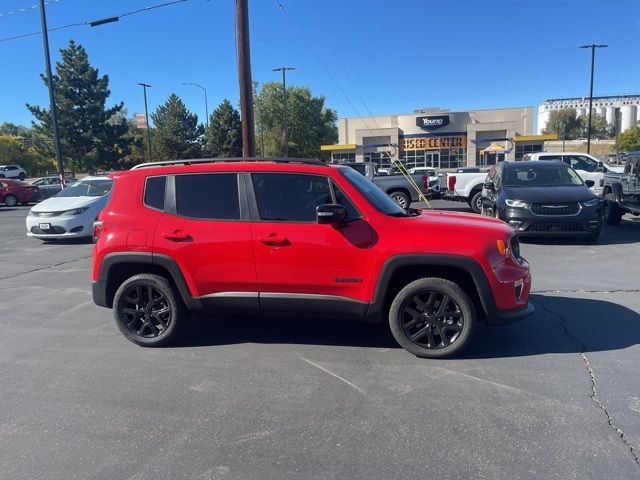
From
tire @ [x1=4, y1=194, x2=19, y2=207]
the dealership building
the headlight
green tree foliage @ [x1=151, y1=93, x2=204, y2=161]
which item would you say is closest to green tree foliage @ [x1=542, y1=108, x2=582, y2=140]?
the dealership building

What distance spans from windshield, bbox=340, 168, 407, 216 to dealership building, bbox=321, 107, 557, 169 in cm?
5369

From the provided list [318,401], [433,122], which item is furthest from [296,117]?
[318,401]

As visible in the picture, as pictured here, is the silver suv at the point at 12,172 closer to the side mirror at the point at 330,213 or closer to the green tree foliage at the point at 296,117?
the green tree foliage at the point at 296,117

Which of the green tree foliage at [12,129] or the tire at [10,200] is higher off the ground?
the green tree foliage at [12,129]

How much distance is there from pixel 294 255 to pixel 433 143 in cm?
5919

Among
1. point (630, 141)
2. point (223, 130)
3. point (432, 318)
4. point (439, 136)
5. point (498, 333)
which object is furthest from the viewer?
point (630, 141)

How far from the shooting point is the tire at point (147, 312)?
16.6 ft

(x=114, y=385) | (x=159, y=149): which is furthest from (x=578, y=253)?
(x=159, y=149)

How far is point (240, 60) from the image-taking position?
12.3 m

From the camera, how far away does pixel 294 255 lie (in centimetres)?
461

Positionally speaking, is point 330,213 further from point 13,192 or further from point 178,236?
point 13,192

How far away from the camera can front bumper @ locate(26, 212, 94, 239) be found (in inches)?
488

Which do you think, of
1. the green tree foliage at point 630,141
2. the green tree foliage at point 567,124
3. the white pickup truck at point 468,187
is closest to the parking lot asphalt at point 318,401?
the white pickup truck at point 468,187

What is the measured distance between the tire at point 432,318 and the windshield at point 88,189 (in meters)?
11.2
